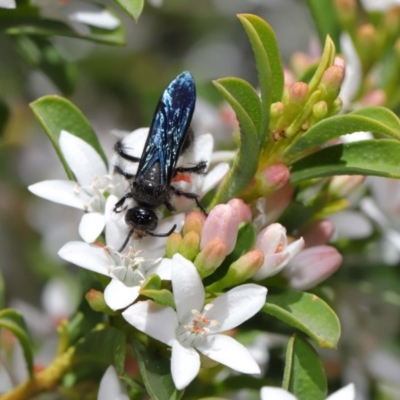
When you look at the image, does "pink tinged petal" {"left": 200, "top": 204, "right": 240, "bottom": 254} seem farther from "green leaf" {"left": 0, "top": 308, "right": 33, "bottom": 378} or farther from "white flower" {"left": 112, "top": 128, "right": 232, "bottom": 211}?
"green leaf" {"left": 0, "top": 308, "right": 33, "bottom": 378}

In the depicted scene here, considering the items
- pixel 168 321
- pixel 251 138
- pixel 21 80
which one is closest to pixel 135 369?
pixel 168 321

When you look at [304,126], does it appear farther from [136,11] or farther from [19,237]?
[19,237]

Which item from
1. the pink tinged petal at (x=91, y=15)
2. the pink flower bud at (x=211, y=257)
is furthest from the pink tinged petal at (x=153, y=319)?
the pink tinged petal at (x=91, y=15)

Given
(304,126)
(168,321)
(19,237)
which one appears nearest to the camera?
(168,321)

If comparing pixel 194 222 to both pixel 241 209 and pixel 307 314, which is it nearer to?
pixel 241 209

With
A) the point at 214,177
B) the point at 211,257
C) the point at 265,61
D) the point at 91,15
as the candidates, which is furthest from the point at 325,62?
the point at 91,15
